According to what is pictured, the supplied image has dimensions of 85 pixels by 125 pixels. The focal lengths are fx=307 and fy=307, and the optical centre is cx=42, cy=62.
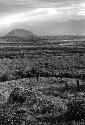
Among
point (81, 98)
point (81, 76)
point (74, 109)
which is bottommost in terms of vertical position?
point (81, 76)

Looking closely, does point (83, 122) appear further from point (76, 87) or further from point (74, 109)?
point (76, 87)

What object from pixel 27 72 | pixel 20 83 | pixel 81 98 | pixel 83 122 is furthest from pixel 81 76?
pixel 83 122

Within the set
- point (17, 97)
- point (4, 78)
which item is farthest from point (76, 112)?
point (4, 78)

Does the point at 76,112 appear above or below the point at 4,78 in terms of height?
above

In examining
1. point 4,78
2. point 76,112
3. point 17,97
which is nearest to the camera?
point 76,112

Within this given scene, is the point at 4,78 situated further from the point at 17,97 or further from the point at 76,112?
the point at 76,112

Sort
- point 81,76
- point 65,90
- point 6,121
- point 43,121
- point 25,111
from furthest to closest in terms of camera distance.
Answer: point 81,76 < point 65,90 < point 25,111 < point 43,121 < point 6,121

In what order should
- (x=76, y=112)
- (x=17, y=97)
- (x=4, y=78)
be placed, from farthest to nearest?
(x=4, y=78)
(x=17, y=97)
(x=76, y=112)

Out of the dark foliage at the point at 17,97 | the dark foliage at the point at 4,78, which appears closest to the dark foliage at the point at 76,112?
the dark foliage at the point at 17,97

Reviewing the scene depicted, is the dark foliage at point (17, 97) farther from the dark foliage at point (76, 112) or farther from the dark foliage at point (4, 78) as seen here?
→ the dark foliage at point (4, 78)

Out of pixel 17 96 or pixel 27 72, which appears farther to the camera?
pixel 27 72

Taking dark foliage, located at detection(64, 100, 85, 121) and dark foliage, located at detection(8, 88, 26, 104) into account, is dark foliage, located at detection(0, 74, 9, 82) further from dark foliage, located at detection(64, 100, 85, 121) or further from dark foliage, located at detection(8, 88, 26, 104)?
dark foliage, located at detection(64, 100, 85, 121)
